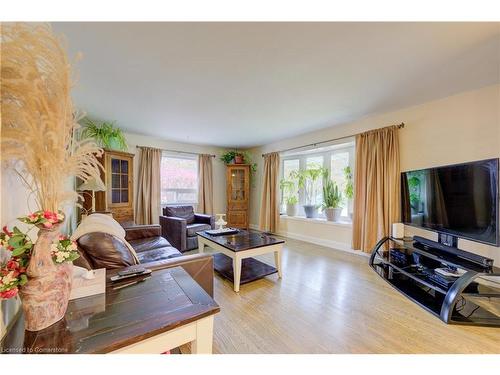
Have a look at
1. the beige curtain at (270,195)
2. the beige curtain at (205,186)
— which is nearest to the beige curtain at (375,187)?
the beige curtain at (270,195)

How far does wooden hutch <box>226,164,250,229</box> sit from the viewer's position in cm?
495

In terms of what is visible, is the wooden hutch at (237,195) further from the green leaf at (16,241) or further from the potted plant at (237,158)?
the green leaf at (16,241)

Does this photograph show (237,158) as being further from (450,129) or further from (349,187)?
(450,129)

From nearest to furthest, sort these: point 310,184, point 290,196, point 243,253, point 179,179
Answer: point 243,253, point 310,184, point 290,196, point 179,179

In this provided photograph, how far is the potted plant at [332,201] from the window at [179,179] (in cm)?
300

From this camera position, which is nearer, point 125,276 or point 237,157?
point 125,276

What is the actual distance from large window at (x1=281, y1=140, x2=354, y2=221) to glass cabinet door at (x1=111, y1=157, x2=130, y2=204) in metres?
3.22

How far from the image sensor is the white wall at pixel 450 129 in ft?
6.88

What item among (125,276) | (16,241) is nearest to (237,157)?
(125,276)

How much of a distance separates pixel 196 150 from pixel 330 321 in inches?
169

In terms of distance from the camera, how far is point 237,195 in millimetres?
5062

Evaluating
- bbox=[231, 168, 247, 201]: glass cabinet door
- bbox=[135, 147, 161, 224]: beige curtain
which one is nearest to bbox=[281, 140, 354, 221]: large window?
bbox=[231, 168, 247, 201]: glass cabinet door
